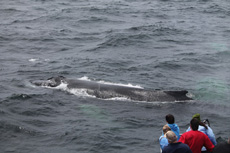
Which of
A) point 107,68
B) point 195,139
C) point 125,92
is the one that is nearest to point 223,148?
point 195,139

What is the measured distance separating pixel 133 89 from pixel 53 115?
5031 mm

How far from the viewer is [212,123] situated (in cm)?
1639

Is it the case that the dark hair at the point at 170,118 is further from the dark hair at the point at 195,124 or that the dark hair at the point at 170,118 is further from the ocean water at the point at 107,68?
the ocean water at the point at 107,68

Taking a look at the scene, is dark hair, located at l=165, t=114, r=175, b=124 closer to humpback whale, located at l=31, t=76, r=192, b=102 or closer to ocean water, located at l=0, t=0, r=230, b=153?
ocean water, located at l=0, t=0, r=230, b=153

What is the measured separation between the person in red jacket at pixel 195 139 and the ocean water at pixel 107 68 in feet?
12.1

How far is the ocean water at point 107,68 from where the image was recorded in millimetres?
15055

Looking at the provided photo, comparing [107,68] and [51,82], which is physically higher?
[51,82]

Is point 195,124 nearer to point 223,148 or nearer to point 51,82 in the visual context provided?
point 223,148

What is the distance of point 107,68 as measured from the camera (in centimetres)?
2516

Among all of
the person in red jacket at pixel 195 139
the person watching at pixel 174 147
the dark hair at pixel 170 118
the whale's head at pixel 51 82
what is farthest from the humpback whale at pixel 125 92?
the person watching at pixel 174 147

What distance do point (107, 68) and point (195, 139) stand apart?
15.5 m

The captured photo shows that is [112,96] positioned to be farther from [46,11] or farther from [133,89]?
[46,11]

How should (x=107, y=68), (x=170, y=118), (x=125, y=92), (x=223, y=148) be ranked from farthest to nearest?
(x=107, y=68)
(x=125, y=92)
(x=170, y=118)
(x=223, y=148)

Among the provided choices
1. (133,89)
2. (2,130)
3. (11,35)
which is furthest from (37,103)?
(11,35)
